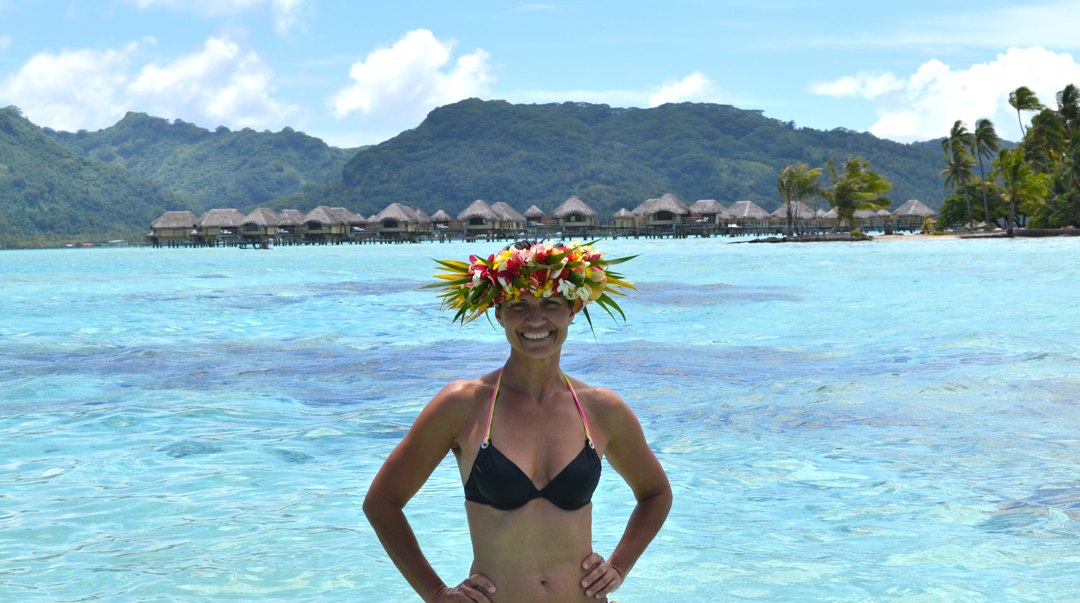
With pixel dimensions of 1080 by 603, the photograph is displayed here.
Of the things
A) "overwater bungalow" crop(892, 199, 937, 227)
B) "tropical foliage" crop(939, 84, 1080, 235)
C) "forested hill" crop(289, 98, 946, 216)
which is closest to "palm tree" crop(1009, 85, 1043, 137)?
"tropical foliage" crop(939, 84, 1080, 235)

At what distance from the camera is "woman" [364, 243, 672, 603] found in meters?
2.14

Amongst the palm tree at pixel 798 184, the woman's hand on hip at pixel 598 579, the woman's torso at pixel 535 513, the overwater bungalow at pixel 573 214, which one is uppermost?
the palm tree at pixel 798 184

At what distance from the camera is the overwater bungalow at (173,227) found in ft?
259

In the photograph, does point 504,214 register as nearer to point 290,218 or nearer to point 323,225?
point 323,225

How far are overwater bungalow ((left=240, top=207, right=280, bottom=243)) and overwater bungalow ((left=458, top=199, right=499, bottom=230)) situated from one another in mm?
16267

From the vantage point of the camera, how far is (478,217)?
80000mm

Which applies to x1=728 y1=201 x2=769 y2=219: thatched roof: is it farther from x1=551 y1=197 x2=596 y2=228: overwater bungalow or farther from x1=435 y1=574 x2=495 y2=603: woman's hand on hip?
x1=435 y1=574 x2=495 y2=603: woman's hand on hip

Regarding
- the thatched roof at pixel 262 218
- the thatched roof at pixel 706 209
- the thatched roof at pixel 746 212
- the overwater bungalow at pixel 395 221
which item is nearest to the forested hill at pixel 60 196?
the thatched roof at pixel 262 218

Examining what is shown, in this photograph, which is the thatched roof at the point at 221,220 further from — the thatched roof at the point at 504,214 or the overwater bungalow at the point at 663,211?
the overwater bungalow at the point at 663,211

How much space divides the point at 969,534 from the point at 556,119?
17081 cm

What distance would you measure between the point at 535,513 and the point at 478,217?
78.4m

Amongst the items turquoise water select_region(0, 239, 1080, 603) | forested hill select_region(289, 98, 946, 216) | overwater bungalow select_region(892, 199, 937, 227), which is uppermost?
forested hill select_region(289, 98, 946, 216)

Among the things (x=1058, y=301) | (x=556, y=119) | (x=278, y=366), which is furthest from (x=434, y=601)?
(x=556, y=119)

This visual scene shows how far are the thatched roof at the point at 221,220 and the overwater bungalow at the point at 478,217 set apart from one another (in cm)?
1875
